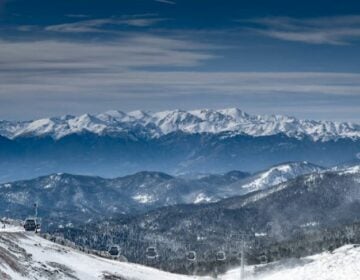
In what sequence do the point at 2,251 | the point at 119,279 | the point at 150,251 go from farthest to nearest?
the point at 119,279
the point at 150,251
the point at 2,251

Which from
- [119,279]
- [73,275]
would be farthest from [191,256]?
[73,275]

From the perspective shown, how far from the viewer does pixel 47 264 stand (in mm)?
150125

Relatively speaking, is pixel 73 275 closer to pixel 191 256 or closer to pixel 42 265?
pixel 42 265

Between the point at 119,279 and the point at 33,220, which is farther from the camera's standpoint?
the point at 33,220

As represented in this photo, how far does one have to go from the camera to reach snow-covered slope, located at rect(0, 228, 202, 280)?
12904 centimetres

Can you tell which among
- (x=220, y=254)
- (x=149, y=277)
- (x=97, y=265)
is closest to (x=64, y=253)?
(x=97, y=265)

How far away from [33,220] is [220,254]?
53.5 metres

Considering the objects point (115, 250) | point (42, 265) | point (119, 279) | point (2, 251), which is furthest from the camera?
point (115, 250)

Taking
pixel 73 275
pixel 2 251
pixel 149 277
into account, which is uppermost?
pixel 2 251

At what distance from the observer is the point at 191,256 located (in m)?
164

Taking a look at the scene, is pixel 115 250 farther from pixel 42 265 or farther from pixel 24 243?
pixel 42 265

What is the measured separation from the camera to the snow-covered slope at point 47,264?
423 ft

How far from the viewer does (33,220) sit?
614 ft

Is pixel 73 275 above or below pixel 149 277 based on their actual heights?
above
